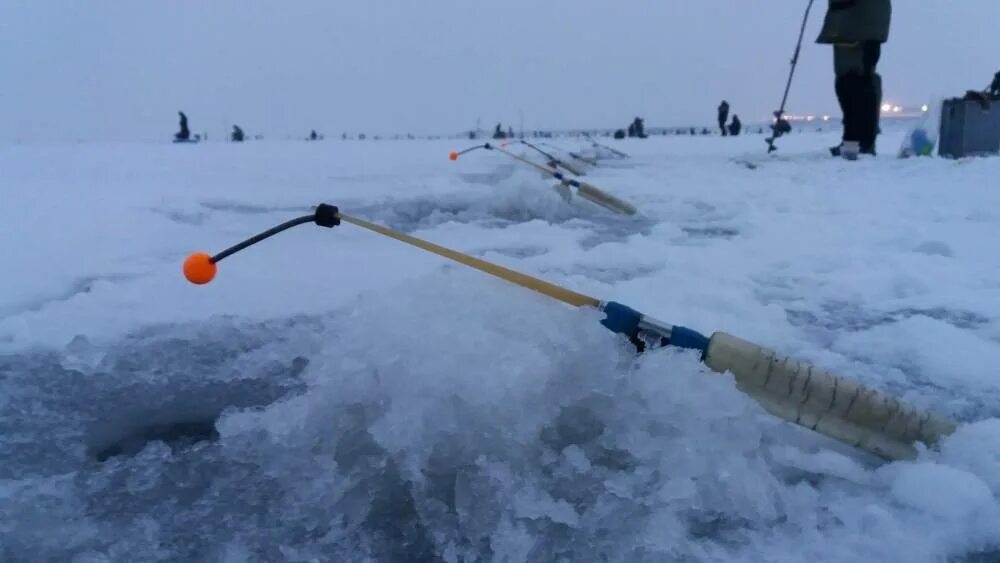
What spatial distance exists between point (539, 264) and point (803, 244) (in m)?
1.52

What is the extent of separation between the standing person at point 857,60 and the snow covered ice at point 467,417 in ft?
19.7

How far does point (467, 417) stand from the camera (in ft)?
5.06

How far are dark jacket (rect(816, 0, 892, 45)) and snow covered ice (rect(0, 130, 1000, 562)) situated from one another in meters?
5.98

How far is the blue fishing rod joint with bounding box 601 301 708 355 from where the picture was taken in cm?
158

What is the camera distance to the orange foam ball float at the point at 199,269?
1.61 metres

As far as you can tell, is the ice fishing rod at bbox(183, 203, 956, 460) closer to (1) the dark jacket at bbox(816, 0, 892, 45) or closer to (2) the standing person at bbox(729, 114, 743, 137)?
(1) the dark jacket at bbox(816, 0, 892, 45)

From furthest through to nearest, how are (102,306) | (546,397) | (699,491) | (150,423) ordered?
(102,306), (150,423), (546,397), (699,491)

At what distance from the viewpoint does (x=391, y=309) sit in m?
1.82

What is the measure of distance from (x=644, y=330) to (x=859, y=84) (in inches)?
339

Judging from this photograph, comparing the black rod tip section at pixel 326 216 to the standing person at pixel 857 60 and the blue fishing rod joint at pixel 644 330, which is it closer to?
the blue fishing rod joint at pixel 644 330

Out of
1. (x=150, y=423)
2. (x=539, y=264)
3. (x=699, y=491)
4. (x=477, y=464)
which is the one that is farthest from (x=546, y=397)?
(x=539, y=264)

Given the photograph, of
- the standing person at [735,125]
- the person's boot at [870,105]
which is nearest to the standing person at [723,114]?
the standing person at [735,125]

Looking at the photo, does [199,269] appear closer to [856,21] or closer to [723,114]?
[856,21]

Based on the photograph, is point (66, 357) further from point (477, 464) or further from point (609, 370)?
point (609, 370)
